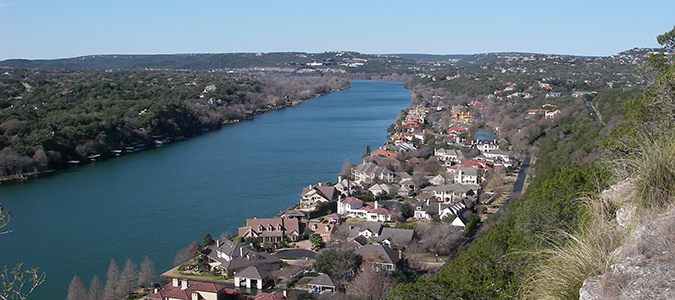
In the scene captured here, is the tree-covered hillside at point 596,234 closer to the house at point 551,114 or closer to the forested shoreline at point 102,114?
the house at point 551,114

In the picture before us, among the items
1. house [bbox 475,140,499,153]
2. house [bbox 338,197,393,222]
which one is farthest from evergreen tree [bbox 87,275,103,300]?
house [bbox 475,140,499,153]

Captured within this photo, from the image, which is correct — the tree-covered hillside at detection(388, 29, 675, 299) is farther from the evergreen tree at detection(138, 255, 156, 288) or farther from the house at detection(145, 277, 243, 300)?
the evergreen tree at detection(138, 255, 156, 288)

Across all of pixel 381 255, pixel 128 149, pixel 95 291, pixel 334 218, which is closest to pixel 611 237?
pixel 381 255

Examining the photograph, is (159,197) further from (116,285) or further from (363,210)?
(116,285)

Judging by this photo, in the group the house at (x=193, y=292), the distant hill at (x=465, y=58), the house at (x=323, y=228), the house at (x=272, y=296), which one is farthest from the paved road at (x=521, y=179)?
the distant hill at (x=465, y=58)

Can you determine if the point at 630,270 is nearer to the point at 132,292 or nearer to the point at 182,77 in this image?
the point at 132,292

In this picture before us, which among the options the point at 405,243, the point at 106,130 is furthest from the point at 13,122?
the point at 405,243
